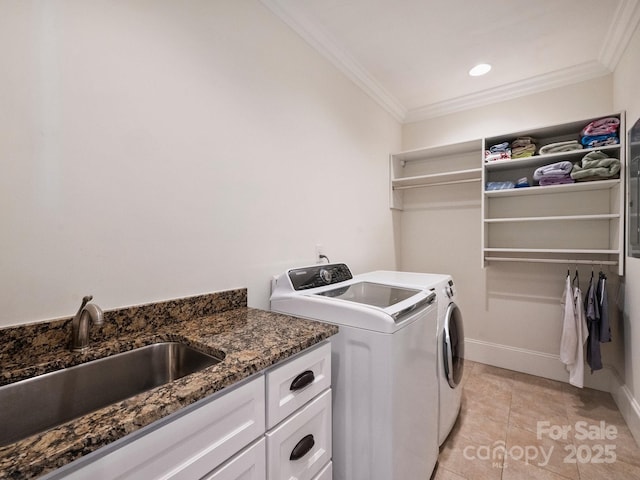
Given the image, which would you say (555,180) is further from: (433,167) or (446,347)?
(446,347)

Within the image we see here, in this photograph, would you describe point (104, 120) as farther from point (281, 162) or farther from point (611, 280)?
point (611, 280)

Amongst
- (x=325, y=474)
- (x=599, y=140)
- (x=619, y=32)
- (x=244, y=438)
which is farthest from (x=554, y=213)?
(x=244, y=438)

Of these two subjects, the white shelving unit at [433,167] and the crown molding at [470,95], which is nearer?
the crown molding at [470,95]

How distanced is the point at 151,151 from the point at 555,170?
2.78m

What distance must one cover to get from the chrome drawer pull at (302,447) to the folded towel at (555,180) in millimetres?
2553

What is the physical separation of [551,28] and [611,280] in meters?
1.95

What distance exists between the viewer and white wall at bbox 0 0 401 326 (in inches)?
34.7

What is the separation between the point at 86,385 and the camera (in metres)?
0.88

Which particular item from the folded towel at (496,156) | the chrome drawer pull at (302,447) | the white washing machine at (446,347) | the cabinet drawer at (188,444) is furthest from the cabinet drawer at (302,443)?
the folded towel at (496,156)

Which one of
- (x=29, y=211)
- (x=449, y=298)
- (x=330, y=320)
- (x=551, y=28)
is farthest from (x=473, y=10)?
(x=29, y=211)

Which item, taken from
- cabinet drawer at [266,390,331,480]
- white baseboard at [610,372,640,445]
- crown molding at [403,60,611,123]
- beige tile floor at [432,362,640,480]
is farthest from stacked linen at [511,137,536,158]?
cabinet drawer at [266,390,331,480]

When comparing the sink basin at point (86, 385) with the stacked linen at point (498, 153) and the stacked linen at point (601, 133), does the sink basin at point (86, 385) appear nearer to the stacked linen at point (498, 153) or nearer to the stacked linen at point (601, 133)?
the stacked linen at point (498, 153)

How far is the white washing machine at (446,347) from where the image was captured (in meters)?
1.62

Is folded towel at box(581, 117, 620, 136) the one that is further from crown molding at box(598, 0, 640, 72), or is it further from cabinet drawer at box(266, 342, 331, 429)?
cabinet drawer at box(266, 342, 331, 429)
